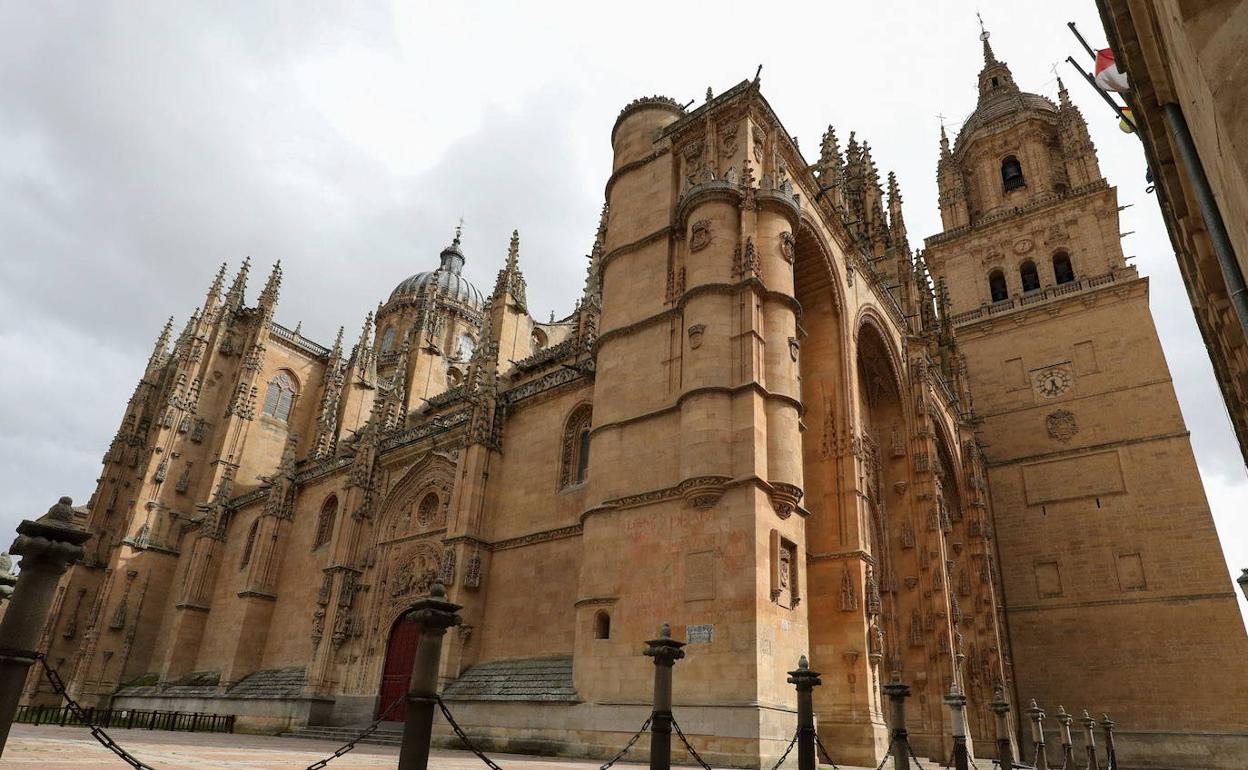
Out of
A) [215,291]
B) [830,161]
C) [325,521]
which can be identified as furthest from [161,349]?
[830,161]

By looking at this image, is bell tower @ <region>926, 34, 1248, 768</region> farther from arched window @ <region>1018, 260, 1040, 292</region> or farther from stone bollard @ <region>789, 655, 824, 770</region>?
stone bollard @ <region>789, 655, 824, 770</region>

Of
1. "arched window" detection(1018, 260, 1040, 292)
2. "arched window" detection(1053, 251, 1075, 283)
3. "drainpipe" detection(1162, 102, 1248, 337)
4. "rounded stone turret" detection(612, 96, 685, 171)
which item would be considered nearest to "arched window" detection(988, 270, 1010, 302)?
"arched window" detection(1018, 260, 1040, 292)

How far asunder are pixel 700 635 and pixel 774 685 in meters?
1.47

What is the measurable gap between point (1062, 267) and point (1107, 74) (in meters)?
27.9

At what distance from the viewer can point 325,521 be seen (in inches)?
1046

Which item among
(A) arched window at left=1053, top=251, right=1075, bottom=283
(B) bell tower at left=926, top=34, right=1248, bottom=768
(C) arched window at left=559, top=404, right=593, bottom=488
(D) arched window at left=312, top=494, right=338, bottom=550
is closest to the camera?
(C) arched window at left=559, top=404, right=593, bottom=488

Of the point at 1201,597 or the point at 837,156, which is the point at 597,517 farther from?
the point at 1201,597

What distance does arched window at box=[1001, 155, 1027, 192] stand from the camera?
36125mm

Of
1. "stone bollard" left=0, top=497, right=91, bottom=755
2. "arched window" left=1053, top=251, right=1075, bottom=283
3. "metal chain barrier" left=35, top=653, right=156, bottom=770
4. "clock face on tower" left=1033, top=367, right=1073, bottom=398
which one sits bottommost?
"metal chain barrier" left=35, top=653, right=156, bottom=770

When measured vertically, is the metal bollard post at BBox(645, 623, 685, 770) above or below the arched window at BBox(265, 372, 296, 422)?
below

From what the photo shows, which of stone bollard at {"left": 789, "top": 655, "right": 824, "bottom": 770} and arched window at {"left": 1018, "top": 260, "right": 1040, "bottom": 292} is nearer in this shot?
stone bollard at {"left": 789, "top": 655, "right": 824, "bottom": 770}

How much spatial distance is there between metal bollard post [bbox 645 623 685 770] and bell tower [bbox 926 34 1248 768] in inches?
Answer: 948

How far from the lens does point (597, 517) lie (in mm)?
15594

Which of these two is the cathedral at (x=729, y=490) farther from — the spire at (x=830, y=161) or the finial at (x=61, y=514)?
the finial at (x=61, y=514)
